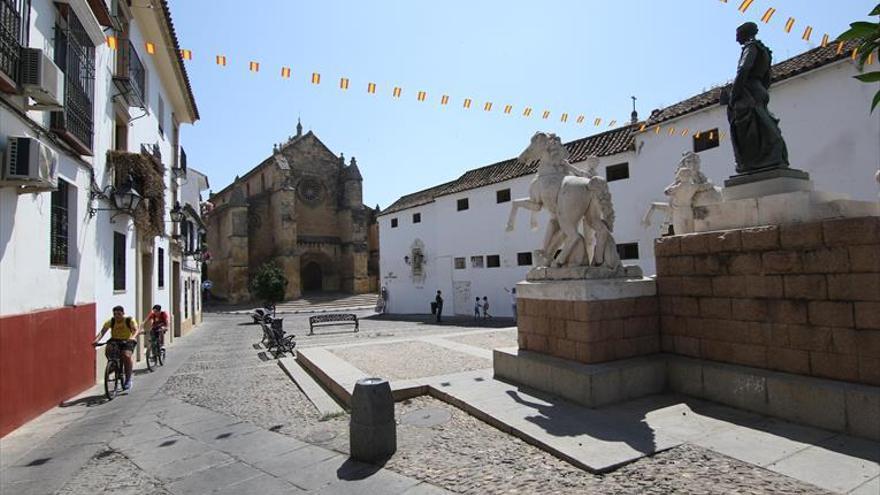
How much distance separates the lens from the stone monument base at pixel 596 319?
502 cm

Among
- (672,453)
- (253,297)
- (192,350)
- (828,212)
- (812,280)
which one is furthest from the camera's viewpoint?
(253,297)

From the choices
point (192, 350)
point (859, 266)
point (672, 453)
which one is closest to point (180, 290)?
point (192, 350)

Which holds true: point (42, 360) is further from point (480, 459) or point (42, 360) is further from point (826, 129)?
point (826, 129)

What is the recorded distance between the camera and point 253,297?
104ft

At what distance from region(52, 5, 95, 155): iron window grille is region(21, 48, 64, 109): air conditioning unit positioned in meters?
1.16

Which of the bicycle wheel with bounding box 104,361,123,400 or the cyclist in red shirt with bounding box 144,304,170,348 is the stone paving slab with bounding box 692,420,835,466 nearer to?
the bicycle wheel with bounding box 104,361,123,400

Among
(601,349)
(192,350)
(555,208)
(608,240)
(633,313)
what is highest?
(555,208)

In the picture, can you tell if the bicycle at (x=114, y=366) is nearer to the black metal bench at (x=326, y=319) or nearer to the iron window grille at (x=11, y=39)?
the iron window grille at (x=11, y=39)

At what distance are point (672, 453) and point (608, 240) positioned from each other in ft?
8.73

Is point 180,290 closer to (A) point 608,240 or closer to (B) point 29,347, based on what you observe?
(B) point 29,347

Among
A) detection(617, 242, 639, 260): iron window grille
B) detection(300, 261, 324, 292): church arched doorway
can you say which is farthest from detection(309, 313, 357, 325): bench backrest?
detection(300, 261, 324, 292): church arched doorway

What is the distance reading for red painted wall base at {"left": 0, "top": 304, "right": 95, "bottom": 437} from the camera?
4.93 meters

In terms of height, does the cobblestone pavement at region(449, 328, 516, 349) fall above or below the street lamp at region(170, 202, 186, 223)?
below

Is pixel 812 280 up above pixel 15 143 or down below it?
below
